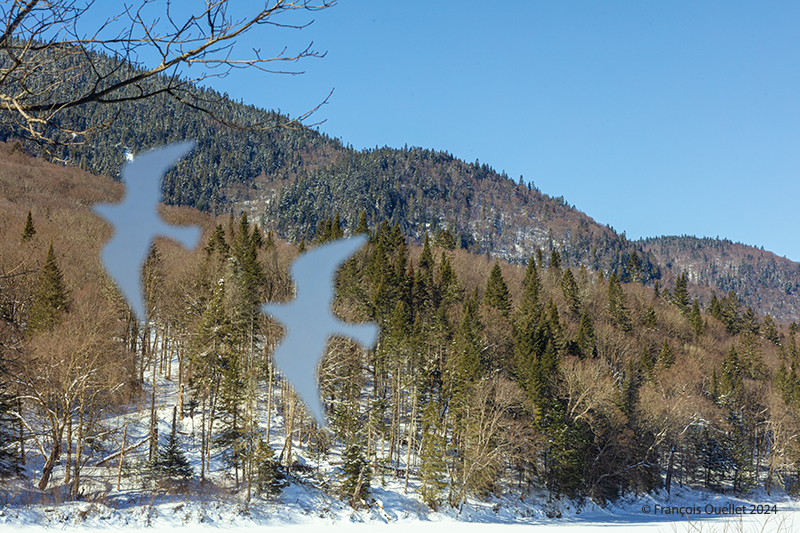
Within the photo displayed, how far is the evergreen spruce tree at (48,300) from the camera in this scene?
2553cm

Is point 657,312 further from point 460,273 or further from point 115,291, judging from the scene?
point 115,291

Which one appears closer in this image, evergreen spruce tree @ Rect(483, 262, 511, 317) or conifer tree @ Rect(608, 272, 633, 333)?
evergreen spruce tree @ Rect(483, 262, 511, 317)

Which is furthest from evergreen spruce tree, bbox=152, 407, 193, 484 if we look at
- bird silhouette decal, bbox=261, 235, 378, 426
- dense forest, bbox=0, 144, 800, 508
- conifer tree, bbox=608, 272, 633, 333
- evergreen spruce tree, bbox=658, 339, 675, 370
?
conifer tree, bbox=608, 272, 633, 333

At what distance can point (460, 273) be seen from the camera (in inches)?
2413

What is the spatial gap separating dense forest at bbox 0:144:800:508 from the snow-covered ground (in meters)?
0.38

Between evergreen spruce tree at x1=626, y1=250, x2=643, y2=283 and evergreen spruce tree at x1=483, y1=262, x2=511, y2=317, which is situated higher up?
evergreen spruce tree at x1=626, y1=250, x2=643, y2=283

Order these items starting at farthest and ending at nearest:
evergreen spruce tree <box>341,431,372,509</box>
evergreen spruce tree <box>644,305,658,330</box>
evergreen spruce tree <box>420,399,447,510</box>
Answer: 1. evergreen spruce tree <box>644,305,658,330</box>
2. evergreen spruce tree <box>420,399,447,510</box>
3. evergreen spruce tree <box>341,431,372,509</box>

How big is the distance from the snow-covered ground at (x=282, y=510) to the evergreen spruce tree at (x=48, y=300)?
5.88 metres

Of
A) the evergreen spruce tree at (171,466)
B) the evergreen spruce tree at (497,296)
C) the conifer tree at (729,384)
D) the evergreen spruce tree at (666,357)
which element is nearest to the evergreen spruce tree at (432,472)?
the evergreen spruce tree at (171,466)

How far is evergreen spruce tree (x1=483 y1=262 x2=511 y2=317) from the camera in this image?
50156 millimetres

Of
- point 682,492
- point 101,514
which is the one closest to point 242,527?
point 101,514

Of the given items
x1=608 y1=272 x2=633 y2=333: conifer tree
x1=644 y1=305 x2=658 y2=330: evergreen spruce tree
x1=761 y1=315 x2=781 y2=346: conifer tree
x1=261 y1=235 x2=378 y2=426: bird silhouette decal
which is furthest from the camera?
x1=761 y1=315 x2=781 y2=346: conifer tree

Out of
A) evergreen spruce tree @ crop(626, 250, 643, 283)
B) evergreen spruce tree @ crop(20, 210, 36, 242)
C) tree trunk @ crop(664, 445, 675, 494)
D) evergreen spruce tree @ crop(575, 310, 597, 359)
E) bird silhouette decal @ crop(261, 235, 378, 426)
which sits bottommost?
tree trunk @ crop(664, 445, 675, 494)

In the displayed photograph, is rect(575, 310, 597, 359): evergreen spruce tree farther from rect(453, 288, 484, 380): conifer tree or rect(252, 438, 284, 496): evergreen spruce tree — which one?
rect(252, 438, 284, 496): evergreen spruce tree
